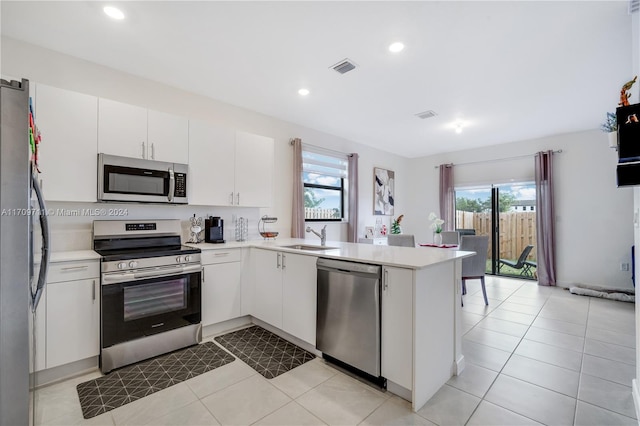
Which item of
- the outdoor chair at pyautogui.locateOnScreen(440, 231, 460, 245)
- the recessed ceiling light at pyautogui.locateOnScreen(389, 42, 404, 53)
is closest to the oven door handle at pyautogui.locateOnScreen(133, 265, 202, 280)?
the recessed ceiling light at pyautogui.locateOnScreen(389, 42, 404, 53)

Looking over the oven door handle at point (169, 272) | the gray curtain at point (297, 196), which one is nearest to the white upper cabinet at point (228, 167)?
the gray curtain at point (297, 196)

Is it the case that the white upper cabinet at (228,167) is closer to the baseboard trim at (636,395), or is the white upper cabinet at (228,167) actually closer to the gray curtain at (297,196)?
the gray curtain at (297,196)

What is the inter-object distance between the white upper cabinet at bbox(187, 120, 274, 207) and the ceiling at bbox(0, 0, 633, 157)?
537 millimetres

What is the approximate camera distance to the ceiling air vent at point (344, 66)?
8.89 feet

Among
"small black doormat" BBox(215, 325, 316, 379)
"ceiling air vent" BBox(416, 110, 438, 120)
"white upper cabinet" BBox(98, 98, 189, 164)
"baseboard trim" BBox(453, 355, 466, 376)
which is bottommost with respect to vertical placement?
"small black doormat" BBox(215, 325, 316, 379)

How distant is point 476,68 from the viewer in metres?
2.80

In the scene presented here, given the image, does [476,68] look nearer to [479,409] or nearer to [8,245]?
[479,409]

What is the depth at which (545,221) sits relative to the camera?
16.7 feet

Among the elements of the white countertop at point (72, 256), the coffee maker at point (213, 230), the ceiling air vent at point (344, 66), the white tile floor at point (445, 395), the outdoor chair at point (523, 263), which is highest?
the ceiling air vent at point (344, 66)

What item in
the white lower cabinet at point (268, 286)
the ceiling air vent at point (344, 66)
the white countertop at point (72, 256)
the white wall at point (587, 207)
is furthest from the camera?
the white wall at point (587, 207)

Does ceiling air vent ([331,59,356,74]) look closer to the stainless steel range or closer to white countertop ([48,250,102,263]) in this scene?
the stainless steel range

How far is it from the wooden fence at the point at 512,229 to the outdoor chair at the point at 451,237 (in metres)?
1.81

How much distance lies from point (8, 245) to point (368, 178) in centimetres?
540

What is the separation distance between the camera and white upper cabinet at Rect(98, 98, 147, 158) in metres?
2.51
